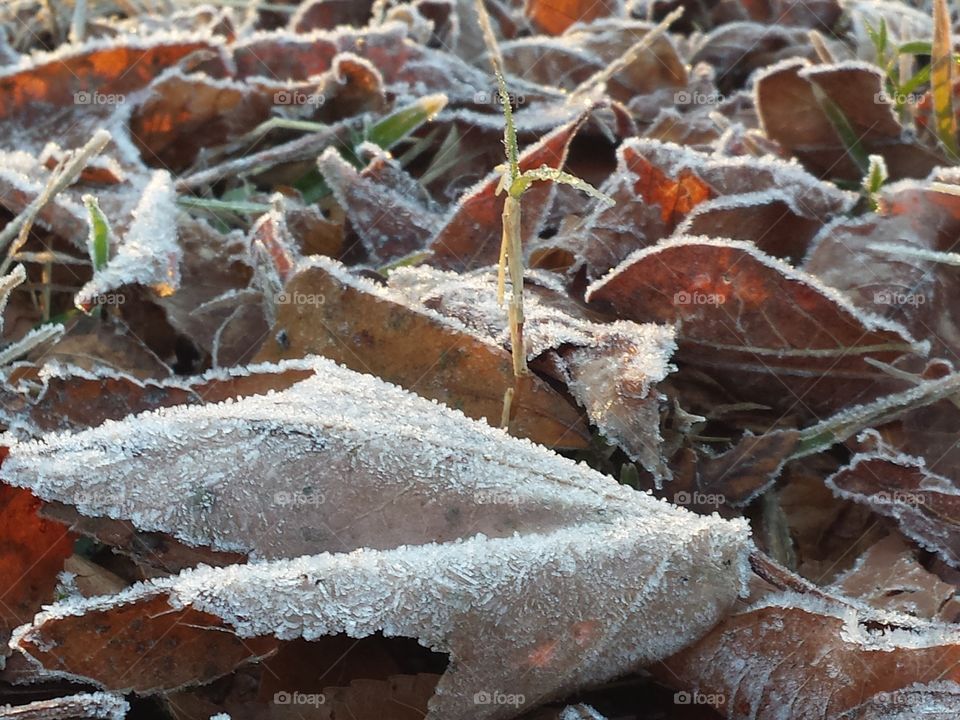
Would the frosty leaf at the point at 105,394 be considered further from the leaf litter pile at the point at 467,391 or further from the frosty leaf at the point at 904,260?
the frosty leaf at the point at 904,260

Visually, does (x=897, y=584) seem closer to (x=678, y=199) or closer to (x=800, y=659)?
(x=800, y=659)

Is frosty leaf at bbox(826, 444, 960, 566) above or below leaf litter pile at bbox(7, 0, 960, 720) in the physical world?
below

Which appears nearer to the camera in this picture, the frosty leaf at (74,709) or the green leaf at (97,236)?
the frosty leaf at (74,709)

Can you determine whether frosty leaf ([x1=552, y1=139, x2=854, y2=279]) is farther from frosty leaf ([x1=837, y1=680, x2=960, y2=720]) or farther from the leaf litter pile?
frosty leaf ([x1=837, y1=680, x2=960, y2=720])

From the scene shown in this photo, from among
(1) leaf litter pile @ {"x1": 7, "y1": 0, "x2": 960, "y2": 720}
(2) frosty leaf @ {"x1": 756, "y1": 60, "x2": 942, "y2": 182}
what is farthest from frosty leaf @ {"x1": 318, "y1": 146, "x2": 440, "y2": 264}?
(2) frosty leaf @ {"x1": 756, "y1": 60, "x2": 942, "y2": 182}

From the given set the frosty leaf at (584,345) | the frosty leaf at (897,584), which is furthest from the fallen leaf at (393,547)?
the frosty leaf at (897,584)

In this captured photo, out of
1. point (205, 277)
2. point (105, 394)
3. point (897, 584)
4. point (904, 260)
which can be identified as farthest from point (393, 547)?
point (904, 260)
